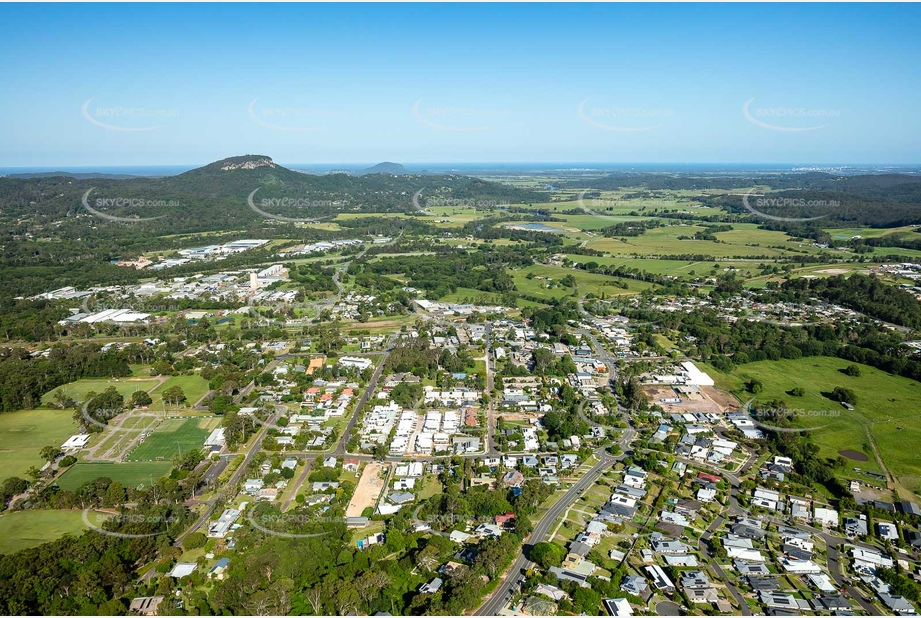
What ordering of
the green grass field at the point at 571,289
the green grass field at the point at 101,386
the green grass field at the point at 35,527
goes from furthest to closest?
the green grass field at the point at 571,289 < the green grass field at the point at 101,386 < the green grass field at the point at 35,527

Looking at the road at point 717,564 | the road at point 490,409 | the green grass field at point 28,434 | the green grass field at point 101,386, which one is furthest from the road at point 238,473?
the road at point 717,564

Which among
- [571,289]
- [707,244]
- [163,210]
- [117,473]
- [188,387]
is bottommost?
[117,473]

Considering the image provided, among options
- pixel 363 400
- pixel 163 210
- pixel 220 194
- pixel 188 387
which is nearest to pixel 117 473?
pixel 188 387

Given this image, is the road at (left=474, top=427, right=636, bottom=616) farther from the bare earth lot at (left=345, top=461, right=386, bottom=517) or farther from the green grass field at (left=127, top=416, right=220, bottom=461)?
the green grass field at (left=127, top=416, right=220, bottom=461)

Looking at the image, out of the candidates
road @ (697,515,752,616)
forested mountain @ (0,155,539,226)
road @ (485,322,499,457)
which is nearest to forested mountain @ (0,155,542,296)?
forested mountain @ (0,155,539,226)

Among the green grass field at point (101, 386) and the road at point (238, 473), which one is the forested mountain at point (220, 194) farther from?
the road at point (238, 473)

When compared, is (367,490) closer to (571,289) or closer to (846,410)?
(846,410)

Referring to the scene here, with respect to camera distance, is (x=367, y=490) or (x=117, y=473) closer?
(x=367, y=490)
